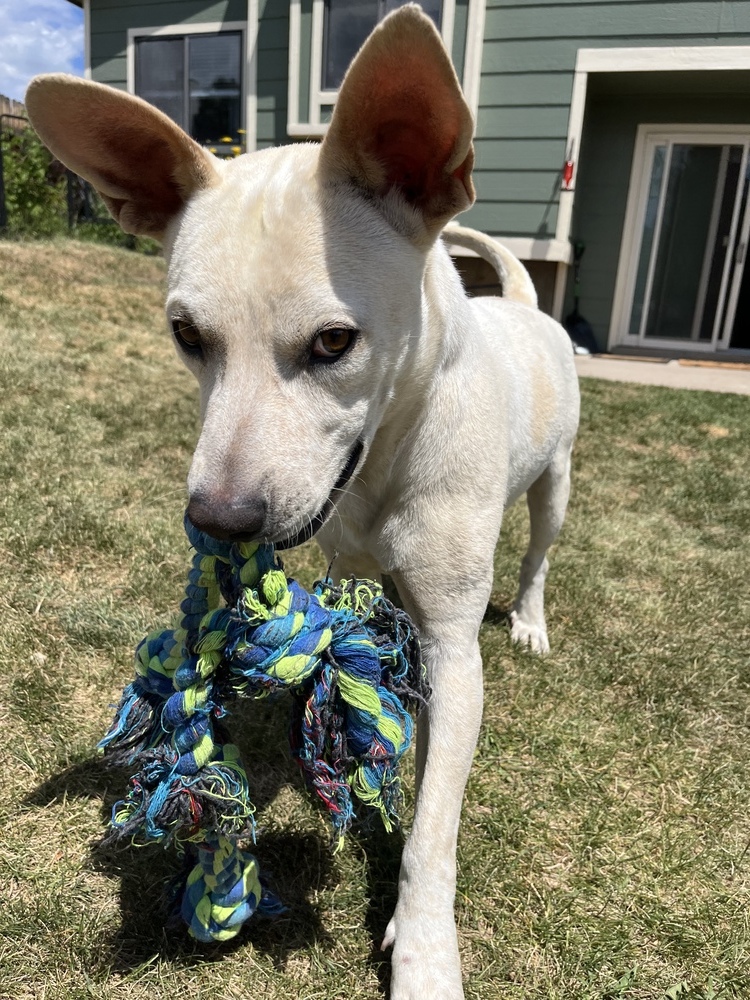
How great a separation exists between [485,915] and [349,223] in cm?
184

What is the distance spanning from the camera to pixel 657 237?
36.7 feet

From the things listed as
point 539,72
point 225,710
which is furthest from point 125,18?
point 225,710

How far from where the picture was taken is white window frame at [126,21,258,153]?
1112cm

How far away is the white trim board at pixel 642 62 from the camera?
9039 mm

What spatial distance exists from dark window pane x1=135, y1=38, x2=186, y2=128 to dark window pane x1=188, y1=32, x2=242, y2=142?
0.76 feet

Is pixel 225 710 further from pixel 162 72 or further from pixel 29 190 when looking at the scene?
pixel 162 72

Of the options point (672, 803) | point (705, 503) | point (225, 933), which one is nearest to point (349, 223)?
point (225, 933)

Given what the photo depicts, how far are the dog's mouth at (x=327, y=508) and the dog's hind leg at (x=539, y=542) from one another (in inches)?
70.5

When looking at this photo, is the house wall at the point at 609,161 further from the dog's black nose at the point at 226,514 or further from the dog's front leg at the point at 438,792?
the dog's black nose at the point at 226,514

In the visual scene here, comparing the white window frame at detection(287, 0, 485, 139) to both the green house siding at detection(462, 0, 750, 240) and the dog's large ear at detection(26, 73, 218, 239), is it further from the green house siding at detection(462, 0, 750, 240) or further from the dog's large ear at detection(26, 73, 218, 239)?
the dog's large ear at detection(26, 73, 218, 239)

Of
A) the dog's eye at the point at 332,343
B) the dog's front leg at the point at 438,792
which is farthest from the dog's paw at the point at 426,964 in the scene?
the dog's eye at the point at 332,343

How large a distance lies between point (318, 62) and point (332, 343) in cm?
1011

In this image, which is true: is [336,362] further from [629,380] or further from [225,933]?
[629,380]

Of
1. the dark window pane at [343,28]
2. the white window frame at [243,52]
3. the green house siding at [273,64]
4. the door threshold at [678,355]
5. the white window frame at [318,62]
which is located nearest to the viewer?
the white window frame at [318,62]
